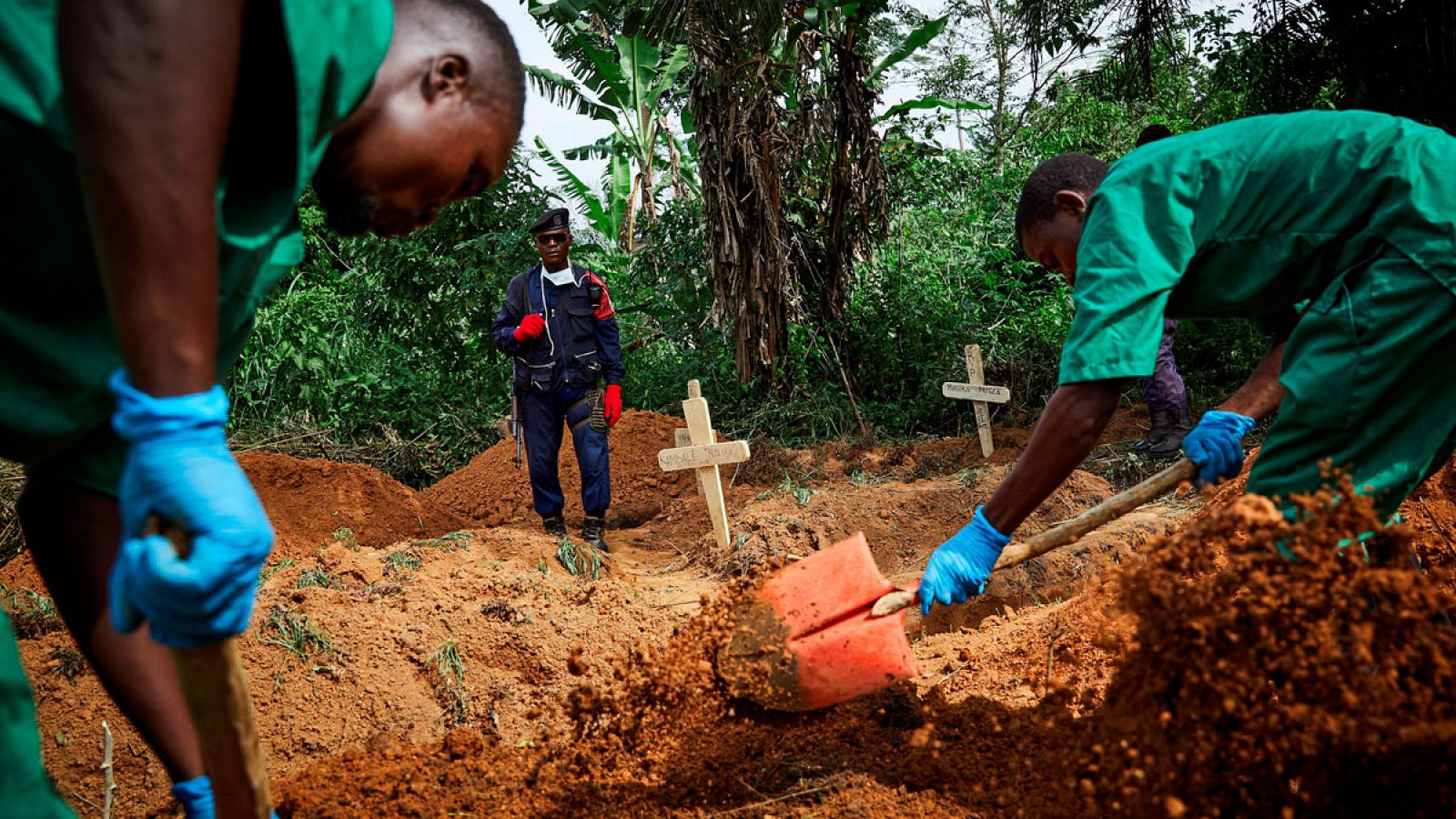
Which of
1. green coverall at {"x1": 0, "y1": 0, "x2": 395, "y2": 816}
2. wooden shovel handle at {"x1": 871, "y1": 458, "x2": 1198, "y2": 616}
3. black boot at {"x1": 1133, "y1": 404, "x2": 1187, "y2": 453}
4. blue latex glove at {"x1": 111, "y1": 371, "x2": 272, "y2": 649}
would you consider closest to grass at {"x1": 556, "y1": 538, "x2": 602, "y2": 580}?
wooden shovel handle at {"x1": 871, "y1": 458, "x2": 1198, "y2": 616}

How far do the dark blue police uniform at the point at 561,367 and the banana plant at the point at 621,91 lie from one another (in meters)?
4.04

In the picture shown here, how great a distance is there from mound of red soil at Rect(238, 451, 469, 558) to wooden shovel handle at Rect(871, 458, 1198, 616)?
510 cm

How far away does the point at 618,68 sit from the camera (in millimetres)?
11297

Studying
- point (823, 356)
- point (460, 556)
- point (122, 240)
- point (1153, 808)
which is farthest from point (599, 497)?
point (122, 240)

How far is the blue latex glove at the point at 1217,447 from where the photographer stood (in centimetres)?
224

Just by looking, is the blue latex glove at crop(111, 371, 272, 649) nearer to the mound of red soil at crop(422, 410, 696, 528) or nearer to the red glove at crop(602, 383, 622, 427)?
the red glove at crop(602, 383, 622, 427)

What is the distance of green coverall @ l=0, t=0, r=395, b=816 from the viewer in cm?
96

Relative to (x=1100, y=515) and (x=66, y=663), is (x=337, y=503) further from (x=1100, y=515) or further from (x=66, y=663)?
(x=1100, y=515)

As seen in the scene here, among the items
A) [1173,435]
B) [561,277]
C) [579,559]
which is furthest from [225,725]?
[1173,435]

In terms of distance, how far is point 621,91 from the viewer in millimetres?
11867

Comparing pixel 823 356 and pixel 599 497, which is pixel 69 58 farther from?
pixel 823 356

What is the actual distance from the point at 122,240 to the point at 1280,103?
798 centimetres

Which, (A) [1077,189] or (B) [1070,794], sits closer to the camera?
(B) [1070,794]

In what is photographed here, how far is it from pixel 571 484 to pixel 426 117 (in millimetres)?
7489
